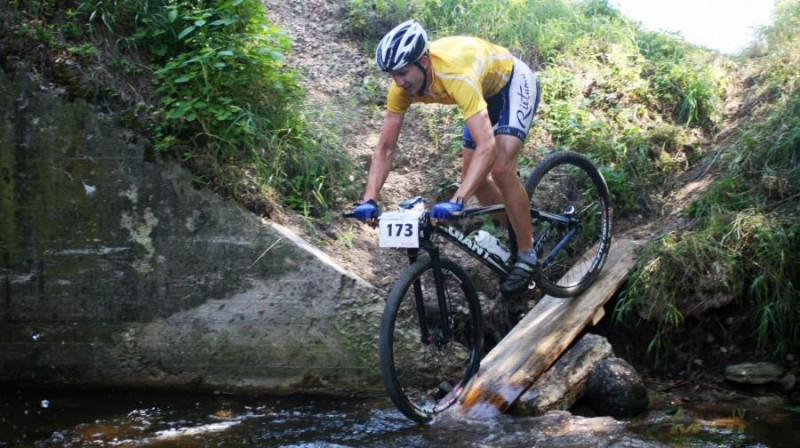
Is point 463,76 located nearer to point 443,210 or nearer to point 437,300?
point 443,210

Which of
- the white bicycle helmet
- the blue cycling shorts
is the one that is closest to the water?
the blue cycling shorts

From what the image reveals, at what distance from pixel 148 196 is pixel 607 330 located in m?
3.53

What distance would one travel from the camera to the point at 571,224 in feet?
20.4

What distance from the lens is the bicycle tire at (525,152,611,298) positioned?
5864mm

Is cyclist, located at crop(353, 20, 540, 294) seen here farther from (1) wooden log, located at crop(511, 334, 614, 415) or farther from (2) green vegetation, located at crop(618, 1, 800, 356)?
(2) green vegetation, located at crop(618, 1, 800, 356)

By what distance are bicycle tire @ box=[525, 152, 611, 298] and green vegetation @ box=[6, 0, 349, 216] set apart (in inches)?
70.6

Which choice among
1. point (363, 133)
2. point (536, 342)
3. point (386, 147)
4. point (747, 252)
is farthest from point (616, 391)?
point (363, 133)

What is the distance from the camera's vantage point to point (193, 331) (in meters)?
5.61

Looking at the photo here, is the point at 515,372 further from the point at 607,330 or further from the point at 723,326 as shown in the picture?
the point at 723,326

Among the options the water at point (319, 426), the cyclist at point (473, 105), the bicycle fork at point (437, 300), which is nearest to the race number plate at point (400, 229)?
the cyclist at point (473, 105)

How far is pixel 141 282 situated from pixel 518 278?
2660 mm

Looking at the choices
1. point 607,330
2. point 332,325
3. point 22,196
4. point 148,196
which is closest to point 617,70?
point 607,330

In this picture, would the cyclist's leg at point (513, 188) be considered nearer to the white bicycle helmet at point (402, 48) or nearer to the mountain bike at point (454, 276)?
the mountain bike at point (454, 276)

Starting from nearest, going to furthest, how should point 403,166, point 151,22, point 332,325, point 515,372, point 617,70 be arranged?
point 515,372 → point 332,325 → point 151,22 → point 403,166 → point 617,70
